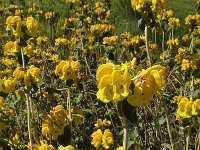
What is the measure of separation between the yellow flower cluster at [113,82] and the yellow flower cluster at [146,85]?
0.03 metres

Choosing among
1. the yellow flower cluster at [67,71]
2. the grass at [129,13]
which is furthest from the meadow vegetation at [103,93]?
the grass at [129,13]

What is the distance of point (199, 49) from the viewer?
10.4ft

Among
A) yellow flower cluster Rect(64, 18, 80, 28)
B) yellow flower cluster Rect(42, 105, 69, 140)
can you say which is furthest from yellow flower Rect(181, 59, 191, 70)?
yellow flower cluster Rect(64, 18, 80, 28)

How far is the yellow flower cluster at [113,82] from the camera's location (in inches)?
44.3

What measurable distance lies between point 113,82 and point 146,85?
0.30 feet

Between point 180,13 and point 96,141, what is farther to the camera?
point 180,13

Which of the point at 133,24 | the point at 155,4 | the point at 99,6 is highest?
the point at 155,4

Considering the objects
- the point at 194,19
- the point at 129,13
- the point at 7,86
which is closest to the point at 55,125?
the point at 7,86

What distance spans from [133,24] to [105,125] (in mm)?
4283

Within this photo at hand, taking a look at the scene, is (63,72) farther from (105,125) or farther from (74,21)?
(74,21)

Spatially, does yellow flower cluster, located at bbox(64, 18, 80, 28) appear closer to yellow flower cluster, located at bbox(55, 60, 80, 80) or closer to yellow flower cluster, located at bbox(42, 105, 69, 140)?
yellow flower cluster, located at bbox(55, 60, 80, 80)

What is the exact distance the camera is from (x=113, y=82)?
3.80 ft

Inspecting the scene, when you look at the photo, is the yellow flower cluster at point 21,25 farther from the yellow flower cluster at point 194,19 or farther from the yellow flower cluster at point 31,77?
the yellow flower cluster at point 194,19

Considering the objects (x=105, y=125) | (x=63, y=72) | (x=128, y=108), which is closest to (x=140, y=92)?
(x=128, y=108)
